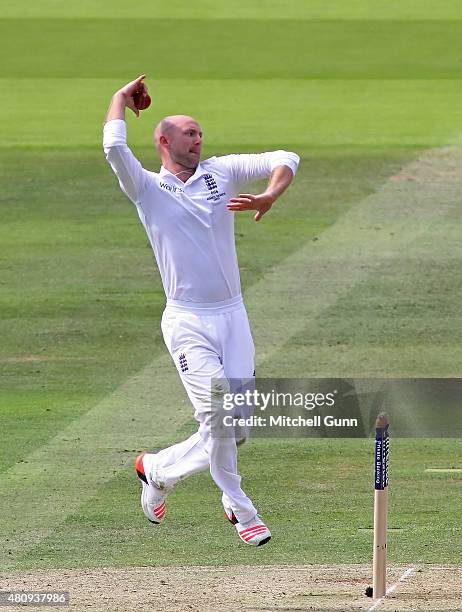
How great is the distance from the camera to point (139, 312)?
19.8 metres

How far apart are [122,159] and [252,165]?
0.81 m

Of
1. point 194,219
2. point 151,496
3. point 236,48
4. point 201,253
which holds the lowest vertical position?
point 151,496

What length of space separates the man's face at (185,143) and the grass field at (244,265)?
264 cm

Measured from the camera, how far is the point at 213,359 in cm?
1034

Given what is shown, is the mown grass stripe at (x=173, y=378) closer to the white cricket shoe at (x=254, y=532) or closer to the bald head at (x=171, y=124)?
the white cricket shoe at (x=254, y=532)

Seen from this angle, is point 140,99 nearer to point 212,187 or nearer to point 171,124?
point 171,124

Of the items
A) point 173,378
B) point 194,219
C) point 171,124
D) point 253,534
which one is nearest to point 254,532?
point 253,534

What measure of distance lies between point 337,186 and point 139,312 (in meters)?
6.01

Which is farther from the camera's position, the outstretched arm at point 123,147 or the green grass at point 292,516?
the green grass at point 292,516

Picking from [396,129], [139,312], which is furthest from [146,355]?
[396,129]

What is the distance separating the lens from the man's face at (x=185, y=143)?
33.9 ft

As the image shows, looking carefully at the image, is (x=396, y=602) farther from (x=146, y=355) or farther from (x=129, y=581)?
(x=146, y=355)

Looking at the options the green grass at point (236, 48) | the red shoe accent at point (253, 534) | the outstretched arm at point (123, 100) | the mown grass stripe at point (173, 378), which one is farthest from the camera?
the green grass at point (236, 48)

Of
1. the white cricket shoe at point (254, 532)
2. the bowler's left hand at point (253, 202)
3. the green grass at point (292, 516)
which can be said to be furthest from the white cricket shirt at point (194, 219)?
the green grass at point (292, 516)
